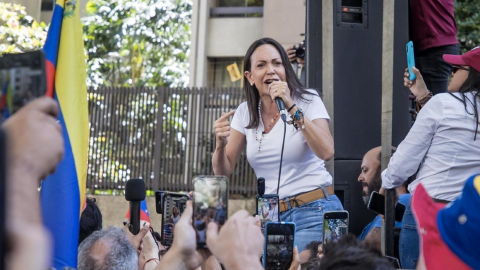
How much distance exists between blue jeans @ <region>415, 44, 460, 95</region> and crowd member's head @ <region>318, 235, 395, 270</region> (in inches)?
122

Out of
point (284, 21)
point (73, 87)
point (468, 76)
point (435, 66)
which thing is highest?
point (284, 21)

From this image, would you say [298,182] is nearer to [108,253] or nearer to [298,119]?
[298,119]

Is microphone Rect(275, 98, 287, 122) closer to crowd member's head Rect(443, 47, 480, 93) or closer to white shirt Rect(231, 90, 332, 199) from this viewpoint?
white shirt Rect(231, 90, 332, 199)

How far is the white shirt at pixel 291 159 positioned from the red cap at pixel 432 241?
1635mm

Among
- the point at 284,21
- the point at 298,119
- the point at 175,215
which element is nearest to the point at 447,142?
the point at 298,119

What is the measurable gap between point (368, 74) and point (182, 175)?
677 centimetres

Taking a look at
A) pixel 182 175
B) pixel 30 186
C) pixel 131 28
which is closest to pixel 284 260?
pixel 30 186

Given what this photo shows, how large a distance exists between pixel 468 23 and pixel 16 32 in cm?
772

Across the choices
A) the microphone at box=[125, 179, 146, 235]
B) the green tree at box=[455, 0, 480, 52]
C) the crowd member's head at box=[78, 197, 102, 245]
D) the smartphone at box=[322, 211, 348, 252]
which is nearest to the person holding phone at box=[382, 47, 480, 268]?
the smartphone at box=[322, 211, 348, 252]

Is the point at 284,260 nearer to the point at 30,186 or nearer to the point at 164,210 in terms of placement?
the point at 164,210

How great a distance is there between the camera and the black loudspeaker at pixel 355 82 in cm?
496

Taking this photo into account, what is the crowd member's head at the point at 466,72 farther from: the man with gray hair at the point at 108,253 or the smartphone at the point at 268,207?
the man with gray hair at the point at 108,253

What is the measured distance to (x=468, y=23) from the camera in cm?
1153

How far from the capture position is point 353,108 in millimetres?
5016
